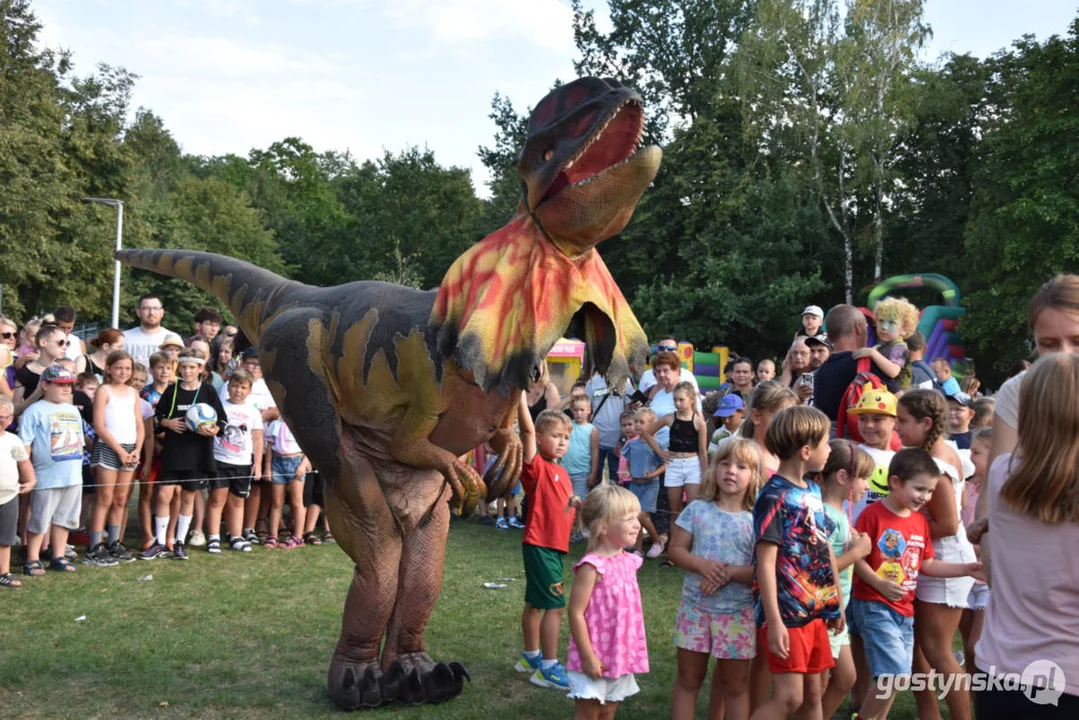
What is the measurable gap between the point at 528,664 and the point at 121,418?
4258mm

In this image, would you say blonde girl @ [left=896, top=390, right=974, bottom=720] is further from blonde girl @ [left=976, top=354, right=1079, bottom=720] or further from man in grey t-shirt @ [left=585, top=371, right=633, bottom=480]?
man in grey t-shirt @ [left=585, top=371, right=633, bottom=480]

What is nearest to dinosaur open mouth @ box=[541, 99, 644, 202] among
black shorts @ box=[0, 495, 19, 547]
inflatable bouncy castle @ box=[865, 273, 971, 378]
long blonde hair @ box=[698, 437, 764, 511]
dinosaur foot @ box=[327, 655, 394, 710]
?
long blonde hair @ box=[698, 437, 764, 511]

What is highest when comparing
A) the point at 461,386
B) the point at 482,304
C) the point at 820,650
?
the point at 482,304

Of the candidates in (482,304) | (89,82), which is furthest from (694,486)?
(89,82)

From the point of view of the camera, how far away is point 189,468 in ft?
24.9

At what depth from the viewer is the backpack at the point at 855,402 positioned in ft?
15.8

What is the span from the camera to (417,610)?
436 centimetres

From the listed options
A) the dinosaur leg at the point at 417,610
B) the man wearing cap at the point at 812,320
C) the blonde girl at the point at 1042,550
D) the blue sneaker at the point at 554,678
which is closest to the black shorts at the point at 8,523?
the dinosaur leg at the point at 417,610

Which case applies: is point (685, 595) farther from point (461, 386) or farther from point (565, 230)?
point (565, 230)

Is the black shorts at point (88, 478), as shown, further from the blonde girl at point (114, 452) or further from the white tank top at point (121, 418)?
the white tank top at point (121, 418)

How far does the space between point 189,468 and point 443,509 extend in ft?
13.2

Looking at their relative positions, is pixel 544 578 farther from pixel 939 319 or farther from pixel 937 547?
pixel 939 319

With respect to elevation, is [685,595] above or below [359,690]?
above

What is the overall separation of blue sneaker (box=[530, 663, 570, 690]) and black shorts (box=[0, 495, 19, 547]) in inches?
160
